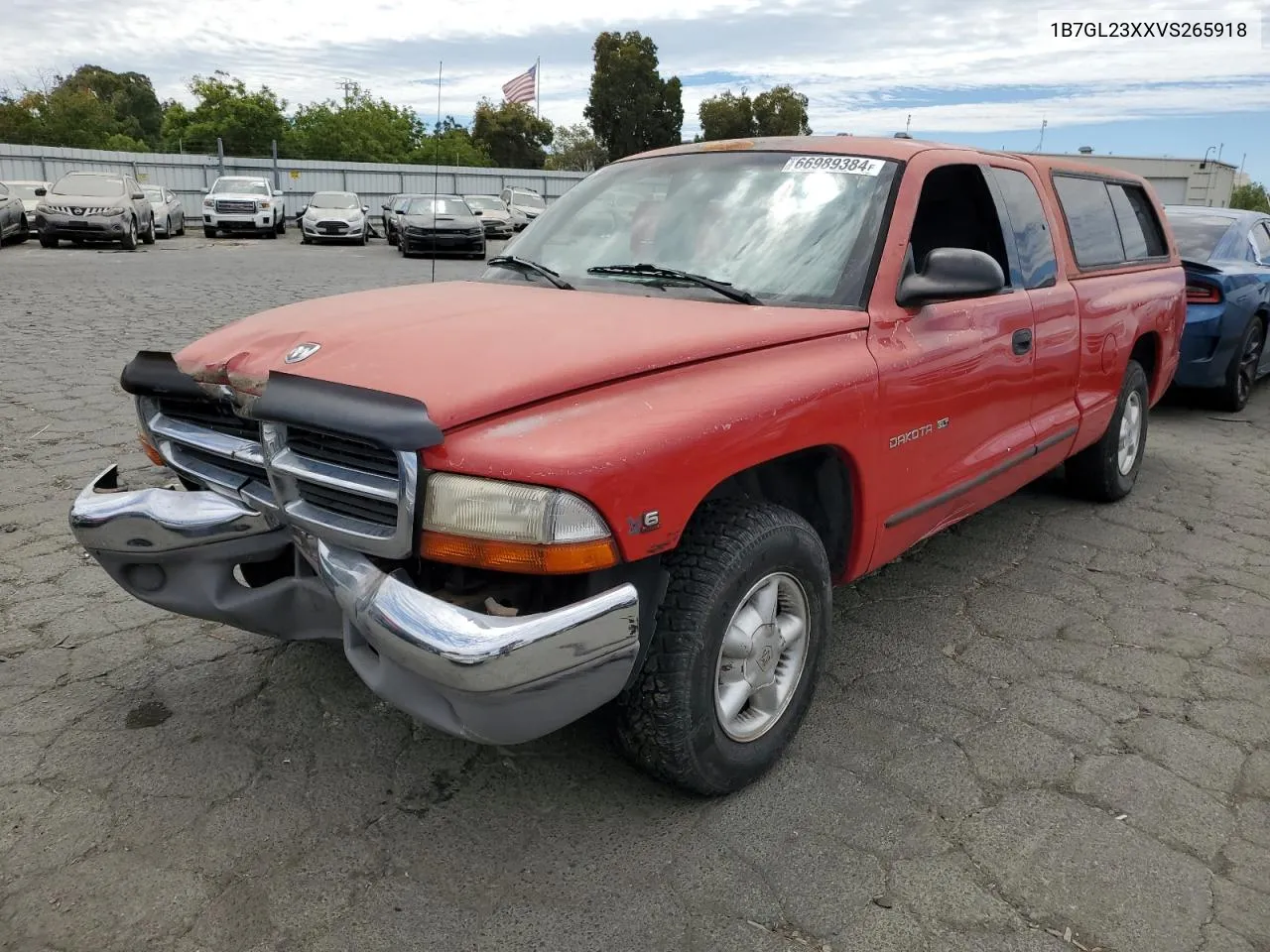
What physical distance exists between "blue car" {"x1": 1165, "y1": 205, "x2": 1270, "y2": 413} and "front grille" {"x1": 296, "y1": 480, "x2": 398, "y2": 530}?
6.66 meters

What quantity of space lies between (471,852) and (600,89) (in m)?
60.5

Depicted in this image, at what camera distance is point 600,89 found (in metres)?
58.0

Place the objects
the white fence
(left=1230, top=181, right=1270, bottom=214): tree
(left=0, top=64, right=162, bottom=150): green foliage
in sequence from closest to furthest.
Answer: the white fence → (left=0, top=64, right=162, bottom=150): green foliage → (left=1230, top=181, right=1270, bottom=214): tree

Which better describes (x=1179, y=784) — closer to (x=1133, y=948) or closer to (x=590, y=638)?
(x=1133, y=948)

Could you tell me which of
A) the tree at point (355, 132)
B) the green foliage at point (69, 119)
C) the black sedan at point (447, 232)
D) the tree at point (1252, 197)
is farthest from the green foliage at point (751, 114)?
the tree at point (1252, 197)

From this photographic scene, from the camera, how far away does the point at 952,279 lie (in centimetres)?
296

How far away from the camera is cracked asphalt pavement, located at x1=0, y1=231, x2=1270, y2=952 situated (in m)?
2.18

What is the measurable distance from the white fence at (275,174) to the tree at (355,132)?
1904 centimetres

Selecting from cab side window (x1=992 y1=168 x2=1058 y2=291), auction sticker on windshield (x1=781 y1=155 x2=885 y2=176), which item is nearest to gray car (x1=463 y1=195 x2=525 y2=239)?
cab side window (x1=992 y1=168 x2=1058 y2=291)

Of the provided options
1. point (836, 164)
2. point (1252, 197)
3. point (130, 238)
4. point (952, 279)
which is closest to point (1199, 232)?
point (836, 164)

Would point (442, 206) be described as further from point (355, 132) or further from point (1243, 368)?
point (355, 132)

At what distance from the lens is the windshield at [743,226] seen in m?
3.02

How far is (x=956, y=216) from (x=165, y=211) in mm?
24214

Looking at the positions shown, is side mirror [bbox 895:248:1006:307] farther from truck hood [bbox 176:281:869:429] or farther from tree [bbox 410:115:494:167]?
tree [bbox 410:115:494:167]
